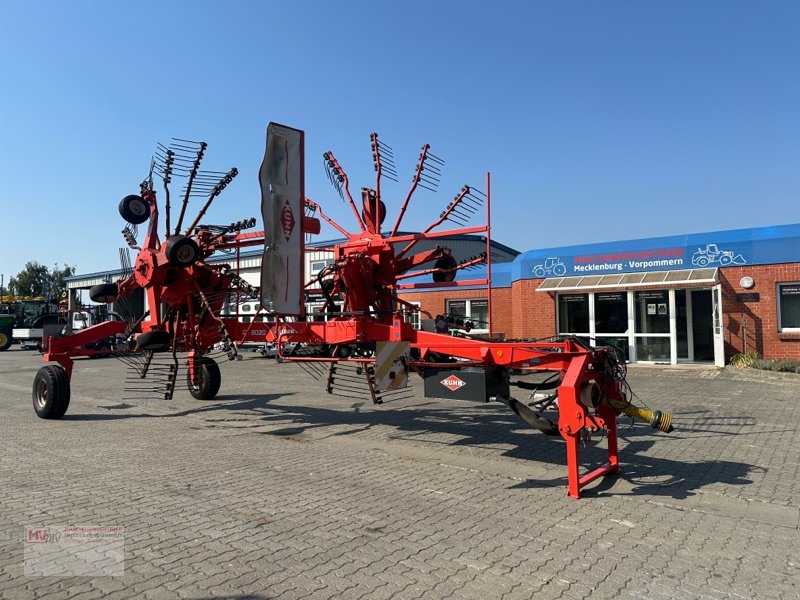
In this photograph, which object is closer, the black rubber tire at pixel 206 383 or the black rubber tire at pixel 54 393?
the black rubber tire at pixel 54 393

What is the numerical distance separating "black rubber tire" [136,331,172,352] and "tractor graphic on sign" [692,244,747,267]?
49.8ft

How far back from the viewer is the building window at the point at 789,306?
16.3 meters

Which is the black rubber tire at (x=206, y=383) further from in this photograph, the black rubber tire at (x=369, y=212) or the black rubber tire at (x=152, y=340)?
the black rubber tire at (x=369, y=212)

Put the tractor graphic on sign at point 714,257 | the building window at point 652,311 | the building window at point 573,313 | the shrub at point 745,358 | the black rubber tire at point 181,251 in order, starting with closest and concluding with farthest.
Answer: the black rubber tire at point 181,251 → the shrub at point 745,358 → the tractor graphic on sign at point 714,257 → the building window at point 652,311 → the building window at point 573,313

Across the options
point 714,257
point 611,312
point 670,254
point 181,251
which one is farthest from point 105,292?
point 714,257


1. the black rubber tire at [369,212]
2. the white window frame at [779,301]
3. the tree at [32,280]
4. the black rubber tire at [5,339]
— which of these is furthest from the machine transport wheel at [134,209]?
the tree at [32,280]

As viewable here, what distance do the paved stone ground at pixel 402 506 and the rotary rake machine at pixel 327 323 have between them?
67 cm

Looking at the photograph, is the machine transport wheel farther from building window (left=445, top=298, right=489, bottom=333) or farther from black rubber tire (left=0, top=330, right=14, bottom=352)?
black rubber tire (left=0, top=330, right=14, bottom=352)

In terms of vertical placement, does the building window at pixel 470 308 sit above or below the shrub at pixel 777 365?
above

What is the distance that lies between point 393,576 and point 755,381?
1323 centimetres

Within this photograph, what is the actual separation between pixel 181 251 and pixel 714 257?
15165 millimetres

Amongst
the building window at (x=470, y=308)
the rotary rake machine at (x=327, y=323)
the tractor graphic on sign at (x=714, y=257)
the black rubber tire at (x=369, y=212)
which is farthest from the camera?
the building window at (x=470, y=308)

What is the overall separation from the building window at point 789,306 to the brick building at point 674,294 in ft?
0.08

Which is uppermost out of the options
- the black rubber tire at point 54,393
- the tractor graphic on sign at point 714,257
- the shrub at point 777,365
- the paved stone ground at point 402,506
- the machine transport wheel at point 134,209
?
the tractor graphic on sign at point 714,257
